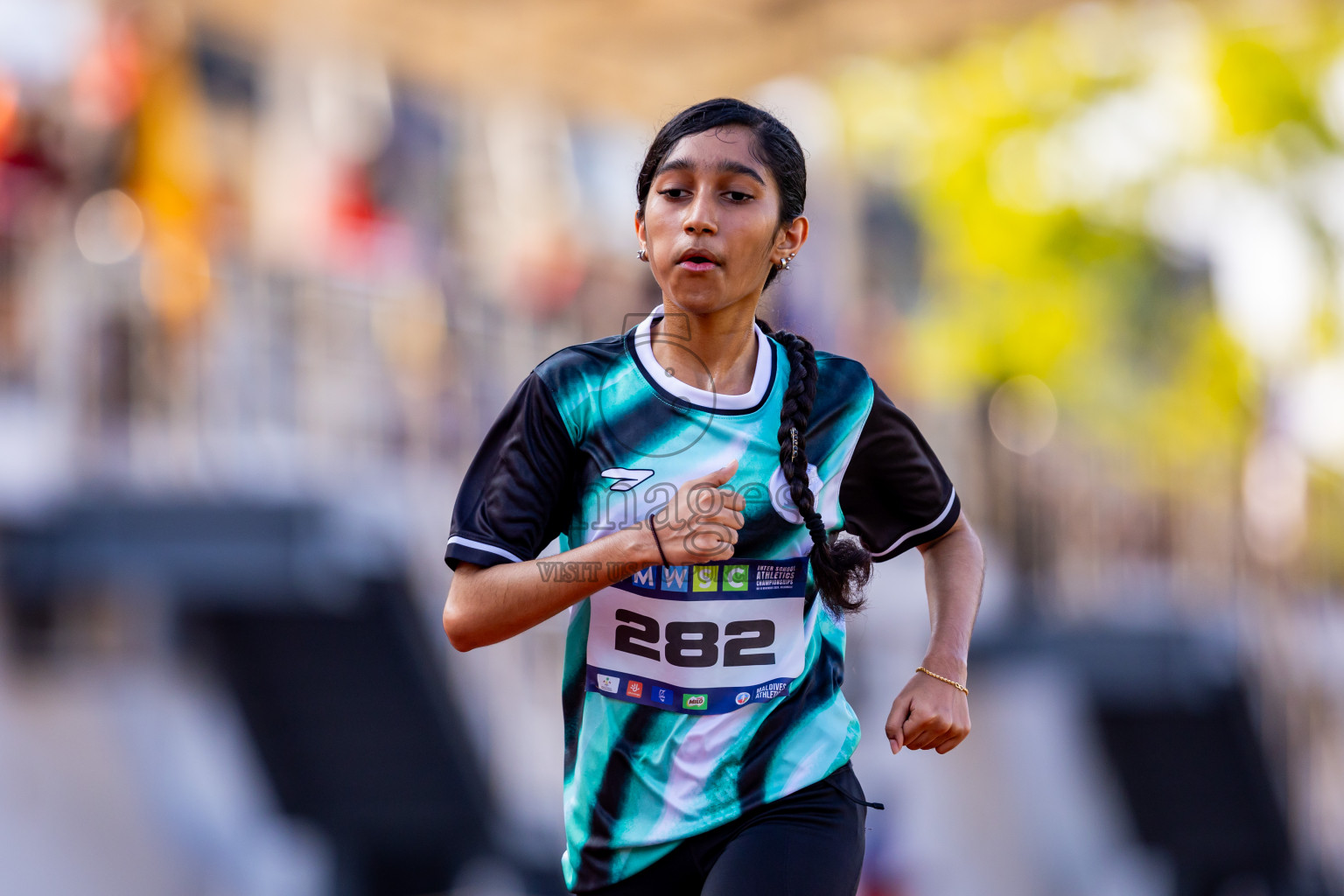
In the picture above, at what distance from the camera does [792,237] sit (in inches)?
97.8

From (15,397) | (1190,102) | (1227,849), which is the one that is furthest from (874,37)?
(1190,102)

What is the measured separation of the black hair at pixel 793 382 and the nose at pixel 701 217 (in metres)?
0.12

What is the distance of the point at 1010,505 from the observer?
12.0 metres

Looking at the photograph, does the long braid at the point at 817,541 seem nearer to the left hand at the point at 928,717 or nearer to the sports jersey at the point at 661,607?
the sports jersey at the point at 661,607

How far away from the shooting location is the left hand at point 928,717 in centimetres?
239

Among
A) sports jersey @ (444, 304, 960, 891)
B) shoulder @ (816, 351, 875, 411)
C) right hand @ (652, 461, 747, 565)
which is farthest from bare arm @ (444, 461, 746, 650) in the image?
shoulder @ (816, 351, 875, 411)

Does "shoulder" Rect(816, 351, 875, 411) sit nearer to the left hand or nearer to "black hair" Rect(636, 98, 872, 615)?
"black hair" Rect(636, 98, 872, 615)

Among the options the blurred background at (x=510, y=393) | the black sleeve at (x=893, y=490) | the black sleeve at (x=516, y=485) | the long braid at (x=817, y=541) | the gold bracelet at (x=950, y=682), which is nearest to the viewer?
the black sleeve at (x=516, y=485)

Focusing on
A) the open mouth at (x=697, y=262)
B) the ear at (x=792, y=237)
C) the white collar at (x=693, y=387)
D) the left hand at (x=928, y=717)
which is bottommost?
the left hand at (x=928, y=717)

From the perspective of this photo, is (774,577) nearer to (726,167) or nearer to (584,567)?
(584,567)

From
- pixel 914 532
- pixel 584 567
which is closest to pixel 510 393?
pixel 914 532

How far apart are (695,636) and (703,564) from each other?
155mm

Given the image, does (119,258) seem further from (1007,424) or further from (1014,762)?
(1014,762)

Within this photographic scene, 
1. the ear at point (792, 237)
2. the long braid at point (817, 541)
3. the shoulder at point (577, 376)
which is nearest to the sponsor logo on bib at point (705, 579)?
the long braid at point (817, 541)
